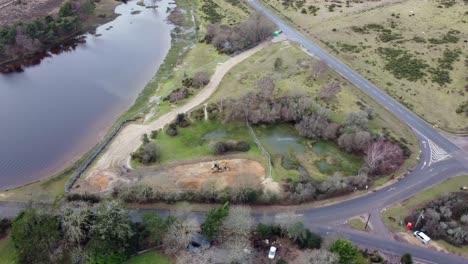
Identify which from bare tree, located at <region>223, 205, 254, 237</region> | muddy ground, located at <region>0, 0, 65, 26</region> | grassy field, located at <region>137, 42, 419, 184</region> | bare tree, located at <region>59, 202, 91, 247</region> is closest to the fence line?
grassy field, located at <region>137, 42, 419, 184</region>

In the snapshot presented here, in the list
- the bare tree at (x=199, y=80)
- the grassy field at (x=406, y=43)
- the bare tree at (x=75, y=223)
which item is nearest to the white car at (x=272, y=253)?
the bare tree at (x=75, y=223)

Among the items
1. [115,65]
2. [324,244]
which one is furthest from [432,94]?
[115,65]

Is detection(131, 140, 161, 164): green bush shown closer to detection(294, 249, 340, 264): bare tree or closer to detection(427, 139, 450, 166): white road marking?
detection(294, 249, 340, 264): bare tree

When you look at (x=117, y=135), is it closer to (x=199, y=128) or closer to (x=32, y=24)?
(x=199, y=128)

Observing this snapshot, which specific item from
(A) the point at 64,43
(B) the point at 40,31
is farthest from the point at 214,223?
(A) the point at 64,43

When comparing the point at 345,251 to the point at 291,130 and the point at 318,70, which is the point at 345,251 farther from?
the point at 318,70

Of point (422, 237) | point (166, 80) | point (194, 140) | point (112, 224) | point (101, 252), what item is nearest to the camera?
point (101, 252)

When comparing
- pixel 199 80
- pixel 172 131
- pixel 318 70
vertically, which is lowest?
pixel 172 131

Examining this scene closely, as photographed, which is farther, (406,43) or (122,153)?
(406,43)
